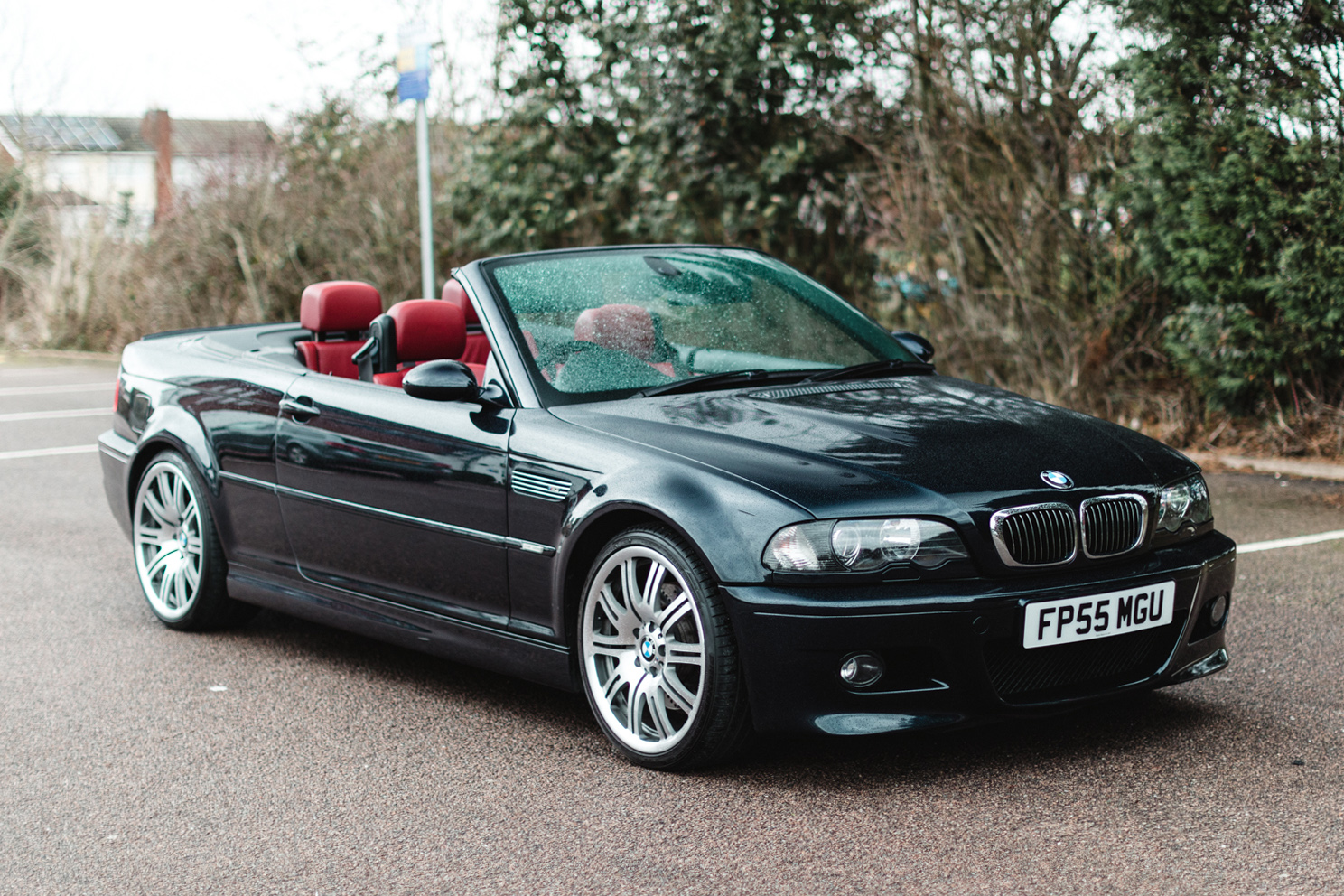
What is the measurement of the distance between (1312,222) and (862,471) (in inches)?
232

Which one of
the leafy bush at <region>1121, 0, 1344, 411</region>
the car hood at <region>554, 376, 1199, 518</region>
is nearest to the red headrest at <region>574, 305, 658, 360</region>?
the car hood at <region>554, 376, 1199, 518</region>

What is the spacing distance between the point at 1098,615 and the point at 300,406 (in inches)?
112

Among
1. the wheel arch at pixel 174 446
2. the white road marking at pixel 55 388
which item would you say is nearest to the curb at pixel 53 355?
the white road marking at pixel 55 388

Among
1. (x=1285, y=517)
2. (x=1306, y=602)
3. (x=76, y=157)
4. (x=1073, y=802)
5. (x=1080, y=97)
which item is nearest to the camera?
(x=1073, y=802)

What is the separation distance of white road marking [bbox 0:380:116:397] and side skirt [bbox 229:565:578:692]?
484 inches

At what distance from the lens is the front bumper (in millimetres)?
3611

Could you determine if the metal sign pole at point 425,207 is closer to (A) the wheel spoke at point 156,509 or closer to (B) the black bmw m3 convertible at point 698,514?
(A) the wheel spoke at point 156,509

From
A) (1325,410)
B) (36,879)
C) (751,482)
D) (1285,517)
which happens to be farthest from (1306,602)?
(36,879)

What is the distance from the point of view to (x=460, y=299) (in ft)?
19.7

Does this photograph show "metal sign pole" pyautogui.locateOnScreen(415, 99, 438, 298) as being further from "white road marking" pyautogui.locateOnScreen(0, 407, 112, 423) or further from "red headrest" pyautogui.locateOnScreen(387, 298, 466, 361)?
"red headrest" pyautogui.locateOnScreen(387, 298, 466, 361)

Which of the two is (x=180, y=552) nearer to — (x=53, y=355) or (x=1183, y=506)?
(x=1183, y=506)

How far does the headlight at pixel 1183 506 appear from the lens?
4.02m

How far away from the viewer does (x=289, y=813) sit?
12.3 feet

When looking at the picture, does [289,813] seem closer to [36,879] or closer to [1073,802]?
[36,879]
